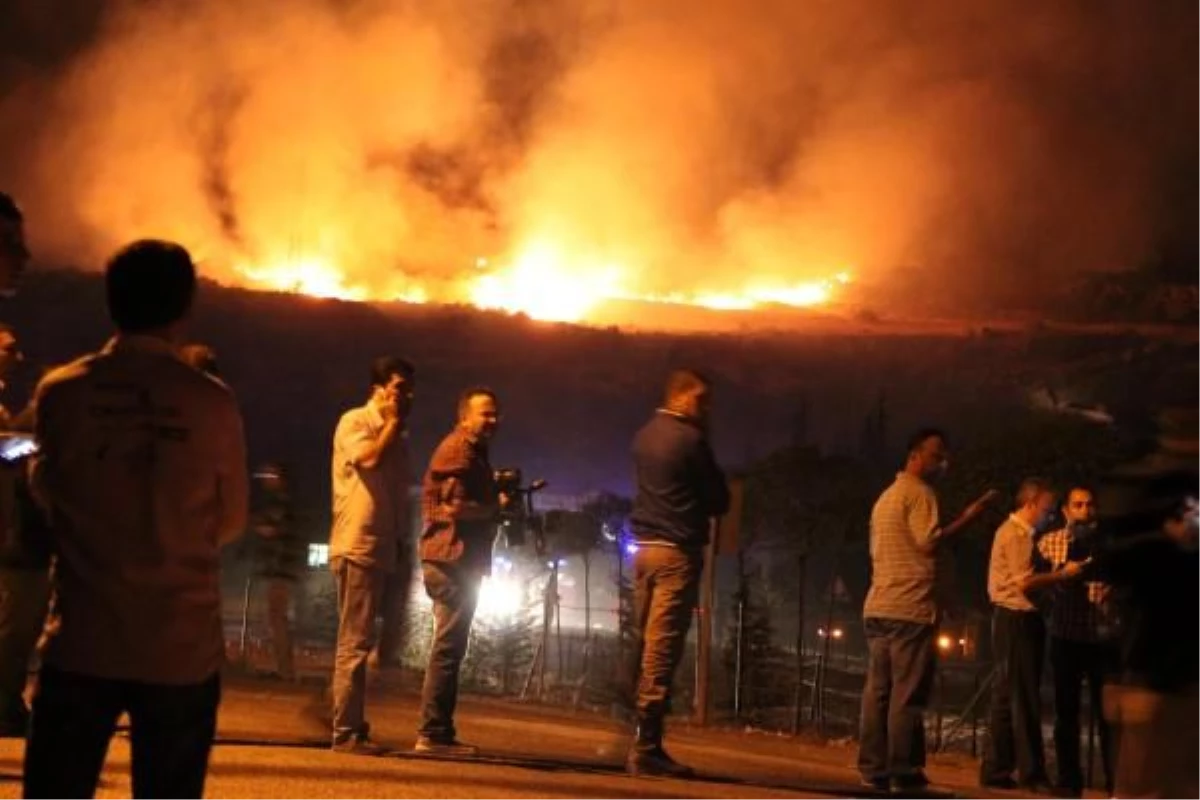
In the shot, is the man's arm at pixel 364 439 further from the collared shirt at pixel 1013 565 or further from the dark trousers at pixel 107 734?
the dark trousers at pixel 107 734

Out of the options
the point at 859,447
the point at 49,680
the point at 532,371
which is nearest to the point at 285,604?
the point at 49,680

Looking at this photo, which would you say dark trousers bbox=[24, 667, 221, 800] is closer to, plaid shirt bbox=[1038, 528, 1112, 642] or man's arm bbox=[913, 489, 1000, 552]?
man's arm bbox=[913, 489, 1000, 552]

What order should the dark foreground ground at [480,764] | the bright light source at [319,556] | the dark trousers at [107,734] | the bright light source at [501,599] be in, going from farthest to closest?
1. the bright light source at [319,556]
2. the bright light source at [501,599]
3. the dark foreground ground at [480,764]
4. the dark trousers at [107,734]

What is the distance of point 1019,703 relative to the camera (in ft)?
28.2

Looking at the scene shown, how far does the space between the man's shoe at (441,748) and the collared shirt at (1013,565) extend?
3.35 metres

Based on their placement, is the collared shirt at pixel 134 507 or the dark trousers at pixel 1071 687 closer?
the collared shirt at pixel 134 507

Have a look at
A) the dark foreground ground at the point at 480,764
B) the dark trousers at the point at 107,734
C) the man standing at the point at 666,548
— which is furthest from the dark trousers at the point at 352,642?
the dark trousers at the point at 107,734

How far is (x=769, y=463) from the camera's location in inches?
1009

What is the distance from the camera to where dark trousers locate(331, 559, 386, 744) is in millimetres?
7055

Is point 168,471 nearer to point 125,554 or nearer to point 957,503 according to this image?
point 125,554

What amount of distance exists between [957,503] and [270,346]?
29.7m

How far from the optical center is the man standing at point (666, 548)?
7199mm

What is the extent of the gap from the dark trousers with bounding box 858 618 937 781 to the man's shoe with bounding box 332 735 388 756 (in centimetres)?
252

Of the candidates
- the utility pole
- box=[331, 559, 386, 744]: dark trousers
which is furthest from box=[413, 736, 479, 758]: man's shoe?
the utility pole
